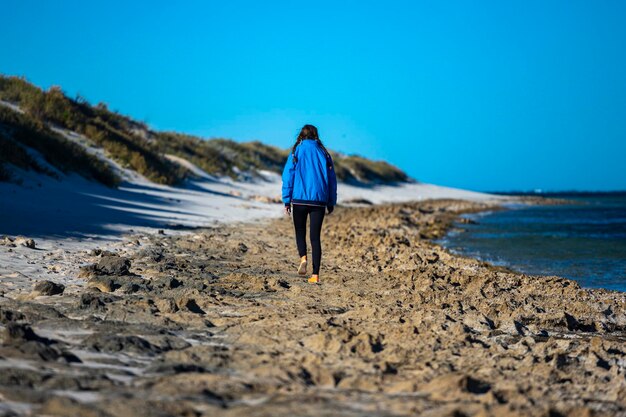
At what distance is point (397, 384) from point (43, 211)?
7823 mm

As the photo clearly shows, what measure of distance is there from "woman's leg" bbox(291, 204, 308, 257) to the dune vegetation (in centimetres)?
626

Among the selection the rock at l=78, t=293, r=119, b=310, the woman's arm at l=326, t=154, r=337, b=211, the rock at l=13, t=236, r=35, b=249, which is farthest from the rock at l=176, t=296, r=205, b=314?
the rock at l=13, t=236, r=35, b=249

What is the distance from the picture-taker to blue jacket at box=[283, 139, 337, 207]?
6801mm

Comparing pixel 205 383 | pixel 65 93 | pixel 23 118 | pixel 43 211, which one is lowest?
pixel 205 383

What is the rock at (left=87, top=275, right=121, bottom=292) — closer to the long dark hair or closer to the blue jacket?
the blue jacket

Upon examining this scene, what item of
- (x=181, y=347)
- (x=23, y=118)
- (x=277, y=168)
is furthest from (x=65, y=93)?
(x=181, y=347)

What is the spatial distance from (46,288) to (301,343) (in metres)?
2.13

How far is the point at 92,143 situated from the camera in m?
20.9

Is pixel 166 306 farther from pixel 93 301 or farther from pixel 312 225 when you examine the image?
pixel 312 225

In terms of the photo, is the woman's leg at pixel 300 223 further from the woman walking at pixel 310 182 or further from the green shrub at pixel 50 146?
the green shrub at pixel 50 146

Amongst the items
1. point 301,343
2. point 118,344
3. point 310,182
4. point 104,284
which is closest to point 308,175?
point 310,182

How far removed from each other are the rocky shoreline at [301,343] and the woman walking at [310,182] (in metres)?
0.56

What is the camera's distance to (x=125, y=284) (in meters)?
5.46

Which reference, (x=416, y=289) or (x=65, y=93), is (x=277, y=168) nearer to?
(x=65, y=93)
